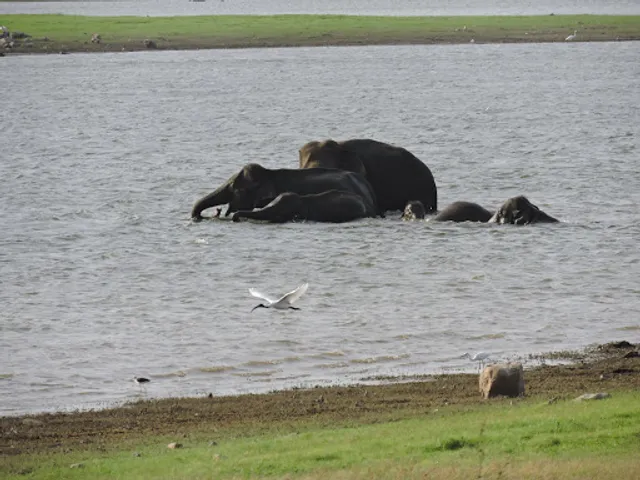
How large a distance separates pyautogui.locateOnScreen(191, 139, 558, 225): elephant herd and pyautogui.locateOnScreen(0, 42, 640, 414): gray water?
362mm

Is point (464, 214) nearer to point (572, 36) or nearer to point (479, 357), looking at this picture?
point (479, 357)

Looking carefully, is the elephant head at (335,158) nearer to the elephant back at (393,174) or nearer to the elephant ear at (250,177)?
the elephant back at (393,174)

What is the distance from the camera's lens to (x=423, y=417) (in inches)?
489

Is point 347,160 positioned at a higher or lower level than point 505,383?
lower

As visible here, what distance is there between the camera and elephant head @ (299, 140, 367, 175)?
1038 inches

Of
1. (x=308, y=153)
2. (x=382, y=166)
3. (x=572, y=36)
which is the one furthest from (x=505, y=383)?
(x=572, y=36)

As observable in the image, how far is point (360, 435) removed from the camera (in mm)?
11586

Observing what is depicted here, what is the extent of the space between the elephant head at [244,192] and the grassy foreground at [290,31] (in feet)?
214

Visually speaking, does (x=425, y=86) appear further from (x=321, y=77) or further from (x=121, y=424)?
(x=121, y=424)

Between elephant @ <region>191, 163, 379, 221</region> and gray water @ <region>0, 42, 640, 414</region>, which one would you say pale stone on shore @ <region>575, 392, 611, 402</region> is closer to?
gray water @ <region>0, 42, 640, 414</region>

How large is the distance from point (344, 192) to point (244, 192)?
76.3 inches

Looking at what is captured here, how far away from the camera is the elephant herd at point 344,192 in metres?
25.8

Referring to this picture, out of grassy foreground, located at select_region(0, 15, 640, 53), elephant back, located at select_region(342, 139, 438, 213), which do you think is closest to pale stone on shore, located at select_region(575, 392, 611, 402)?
Answer: elephant back, located at select_region(342, 139, 438, 213)

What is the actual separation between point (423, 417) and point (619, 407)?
5.66 feet
